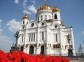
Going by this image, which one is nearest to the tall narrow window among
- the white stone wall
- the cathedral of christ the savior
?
the cathedral of christ the savior

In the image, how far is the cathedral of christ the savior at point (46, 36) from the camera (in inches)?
1950

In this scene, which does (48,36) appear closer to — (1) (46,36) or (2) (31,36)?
(1) (46,36)

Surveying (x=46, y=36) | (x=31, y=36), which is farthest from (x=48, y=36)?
(x=31, y=36)

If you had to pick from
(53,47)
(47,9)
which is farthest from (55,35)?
(47,9)

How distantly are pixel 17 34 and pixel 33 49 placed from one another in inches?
316

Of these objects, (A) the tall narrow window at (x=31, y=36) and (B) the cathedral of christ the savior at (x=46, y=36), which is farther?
(A) the tall narrow window at (x=31, y=36)

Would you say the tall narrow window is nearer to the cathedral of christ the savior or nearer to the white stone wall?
the cathedral of christ the savior

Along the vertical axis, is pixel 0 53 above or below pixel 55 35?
below

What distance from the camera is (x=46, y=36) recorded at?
164 feet

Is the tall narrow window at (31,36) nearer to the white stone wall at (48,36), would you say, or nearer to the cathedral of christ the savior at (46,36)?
the cathedral of christ the savior at (46,36)

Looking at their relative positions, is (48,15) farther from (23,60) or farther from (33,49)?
(23,60)

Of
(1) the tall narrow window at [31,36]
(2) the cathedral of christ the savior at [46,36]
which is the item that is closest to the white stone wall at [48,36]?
(2) the cathedral of christ the savior at [46,36]

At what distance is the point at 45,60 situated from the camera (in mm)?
15820

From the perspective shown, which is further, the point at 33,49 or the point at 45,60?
the point at 33,49
